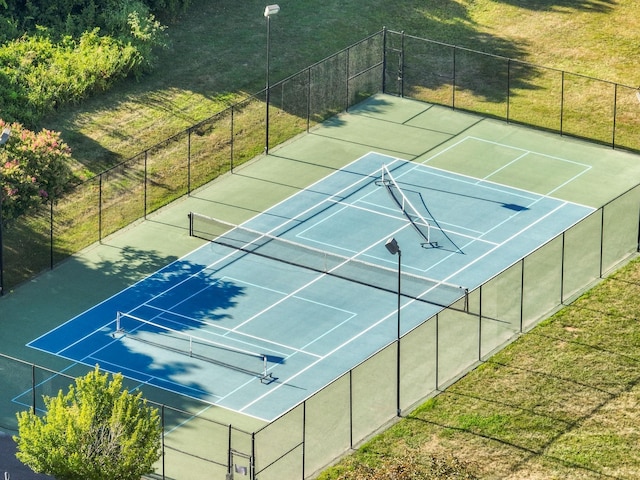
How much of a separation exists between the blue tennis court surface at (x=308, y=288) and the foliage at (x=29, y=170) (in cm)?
469

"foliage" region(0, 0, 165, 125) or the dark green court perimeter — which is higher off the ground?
"foliage" region(0, 0, 165, 125)

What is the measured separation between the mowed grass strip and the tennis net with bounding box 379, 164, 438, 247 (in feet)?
25.8

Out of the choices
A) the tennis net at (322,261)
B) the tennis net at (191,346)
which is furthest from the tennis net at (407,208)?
the tennis net at (191,346)

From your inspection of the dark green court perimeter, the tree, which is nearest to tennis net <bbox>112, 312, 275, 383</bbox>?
the dark green court perimeter

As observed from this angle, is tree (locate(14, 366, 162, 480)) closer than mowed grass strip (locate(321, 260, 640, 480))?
Yes

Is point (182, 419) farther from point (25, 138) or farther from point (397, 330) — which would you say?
Result: point (25, 138)

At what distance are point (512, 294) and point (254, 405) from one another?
9.80 meters

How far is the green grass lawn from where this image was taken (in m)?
62.3

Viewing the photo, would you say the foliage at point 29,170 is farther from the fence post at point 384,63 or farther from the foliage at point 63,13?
the fence post at point 384,63

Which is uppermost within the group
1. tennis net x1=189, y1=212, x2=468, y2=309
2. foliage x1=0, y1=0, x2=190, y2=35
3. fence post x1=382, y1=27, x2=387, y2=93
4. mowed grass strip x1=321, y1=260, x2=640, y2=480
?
foliage x1=0, y1=0, x2=190, y2=35

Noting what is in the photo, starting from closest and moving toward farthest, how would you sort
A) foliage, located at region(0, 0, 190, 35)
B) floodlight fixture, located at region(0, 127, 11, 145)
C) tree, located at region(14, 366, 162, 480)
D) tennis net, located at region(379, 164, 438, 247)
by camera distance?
tree, located at region(14, 366, 162, 480)
floodlight fixture, located at region(0, 127, 11, 145)
tennis net, located at region(379, 164, 438, 247)
foliage, located at region(0, 0, 190, 35)

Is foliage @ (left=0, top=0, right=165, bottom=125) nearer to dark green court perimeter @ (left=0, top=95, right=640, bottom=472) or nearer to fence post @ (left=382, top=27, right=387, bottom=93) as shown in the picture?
dark green court perimeter @ (left=0, top=95, right=640, bottom=472)

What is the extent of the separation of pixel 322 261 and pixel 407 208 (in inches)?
214

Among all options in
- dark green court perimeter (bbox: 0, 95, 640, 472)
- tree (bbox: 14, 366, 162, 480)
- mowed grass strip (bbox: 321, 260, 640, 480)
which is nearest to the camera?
tree (bbox: 14, 366, 162, 480)
